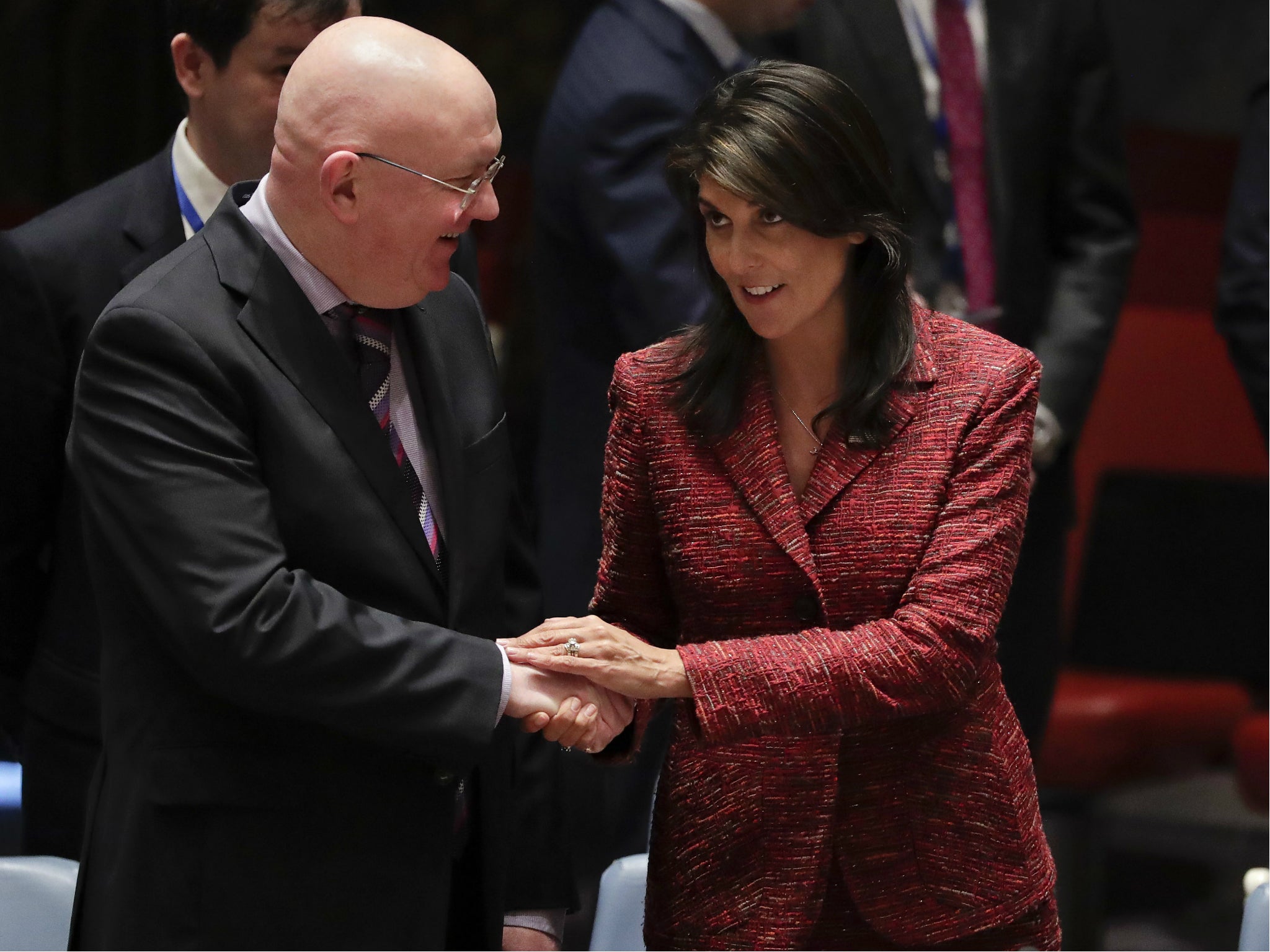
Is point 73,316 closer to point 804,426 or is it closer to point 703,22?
point 804,426

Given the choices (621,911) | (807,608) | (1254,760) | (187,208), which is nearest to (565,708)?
(807,608)

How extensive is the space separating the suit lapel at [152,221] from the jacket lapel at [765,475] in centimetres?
88

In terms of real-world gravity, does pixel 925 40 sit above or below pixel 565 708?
above

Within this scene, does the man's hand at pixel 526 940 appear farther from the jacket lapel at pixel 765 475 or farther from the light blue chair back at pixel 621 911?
the jacket lapel at pixel 765 475

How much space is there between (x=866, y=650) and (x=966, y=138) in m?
1.50

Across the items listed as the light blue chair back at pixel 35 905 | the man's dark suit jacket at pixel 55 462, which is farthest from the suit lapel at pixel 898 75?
the light blue chair back at pixel 35 905

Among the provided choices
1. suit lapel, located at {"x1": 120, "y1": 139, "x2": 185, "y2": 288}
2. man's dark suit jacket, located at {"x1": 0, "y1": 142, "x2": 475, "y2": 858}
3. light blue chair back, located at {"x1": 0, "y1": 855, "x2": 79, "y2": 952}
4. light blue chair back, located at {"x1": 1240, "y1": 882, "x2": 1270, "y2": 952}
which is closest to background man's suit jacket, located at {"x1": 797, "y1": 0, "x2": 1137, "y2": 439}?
man's dark suit jacket, located at {"x1": 0, "y1": 142, "x2": 475, "y2": 858}

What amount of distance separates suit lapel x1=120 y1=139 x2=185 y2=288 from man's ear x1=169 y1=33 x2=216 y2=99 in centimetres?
12

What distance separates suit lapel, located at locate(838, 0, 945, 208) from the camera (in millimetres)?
3037

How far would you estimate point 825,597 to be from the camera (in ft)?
6.24

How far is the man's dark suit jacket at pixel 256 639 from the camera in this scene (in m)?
1.67

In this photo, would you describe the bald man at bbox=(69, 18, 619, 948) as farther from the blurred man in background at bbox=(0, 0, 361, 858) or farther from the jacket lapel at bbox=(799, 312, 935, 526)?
the blurred man in background at bbox=(0, 0, 361, 858)

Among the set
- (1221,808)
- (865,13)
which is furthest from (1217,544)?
(865,13)

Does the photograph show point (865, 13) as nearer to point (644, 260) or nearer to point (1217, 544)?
point (644, 260)
